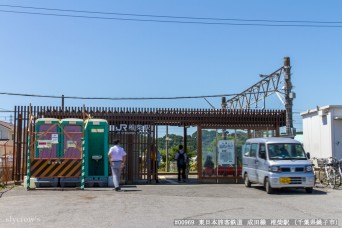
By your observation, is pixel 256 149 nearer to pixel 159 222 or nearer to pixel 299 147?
pixel 299 147

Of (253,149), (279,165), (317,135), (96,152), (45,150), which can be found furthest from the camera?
(317,135)

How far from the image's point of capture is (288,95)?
21.7 m

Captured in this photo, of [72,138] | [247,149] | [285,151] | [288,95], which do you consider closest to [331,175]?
[285,151]

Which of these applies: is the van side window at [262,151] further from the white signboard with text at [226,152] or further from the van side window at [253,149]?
the white signboard with text at [226,152]

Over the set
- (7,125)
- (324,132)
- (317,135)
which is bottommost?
(317,135)

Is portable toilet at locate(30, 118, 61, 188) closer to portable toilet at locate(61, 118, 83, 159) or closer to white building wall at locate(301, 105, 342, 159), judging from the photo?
portable toilet at locate(61, 118, 83, 159)

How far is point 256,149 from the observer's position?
55.0ft

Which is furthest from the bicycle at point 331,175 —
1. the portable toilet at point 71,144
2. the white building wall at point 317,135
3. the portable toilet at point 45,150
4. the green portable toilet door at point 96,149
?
the portable toilet at point 45,150

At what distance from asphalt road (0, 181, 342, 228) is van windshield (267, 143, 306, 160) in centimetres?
126

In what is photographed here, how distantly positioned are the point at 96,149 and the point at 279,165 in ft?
23.4

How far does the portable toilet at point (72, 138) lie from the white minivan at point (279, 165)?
21.7 feet

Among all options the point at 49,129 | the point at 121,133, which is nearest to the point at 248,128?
the point at 121,133

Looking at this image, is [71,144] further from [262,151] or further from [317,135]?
[317,135]

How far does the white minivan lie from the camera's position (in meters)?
15.0
